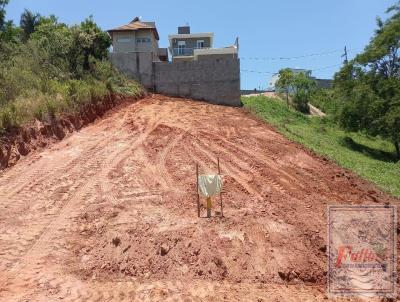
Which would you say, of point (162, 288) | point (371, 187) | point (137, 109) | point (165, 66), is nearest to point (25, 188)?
point (162, 288)

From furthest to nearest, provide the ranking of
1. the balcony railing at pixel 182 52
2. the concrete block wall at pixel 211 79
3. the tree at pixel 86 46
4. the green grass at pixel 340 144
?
the balcony railing at pixel 182 52 → the concrete block wall at pixel 211 79 → the tree at pixel 86 46 → the green grass at pixel 340 144

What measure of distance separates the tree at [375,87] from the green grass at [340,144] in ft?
3.67

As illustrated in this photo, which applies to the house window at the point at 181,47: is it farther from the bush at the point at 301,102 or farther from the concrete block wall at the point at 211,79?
the concrete block wall at the point at 211,79

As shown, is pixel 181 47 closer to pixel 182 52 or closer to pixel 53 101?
pixel 182 52

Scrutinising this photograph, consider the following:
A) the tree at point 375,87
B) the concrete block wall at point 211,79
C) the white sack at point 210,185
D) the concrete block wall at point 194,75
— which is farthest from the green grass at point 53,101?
the tree at point 375,87

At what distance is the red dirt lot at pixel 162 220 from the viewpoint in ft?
24.7

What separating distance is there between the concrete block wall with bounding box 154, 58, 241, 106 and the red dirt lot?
5.43 metres

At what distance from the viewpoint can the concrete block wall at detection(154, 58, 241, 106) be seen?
19500 millimetres

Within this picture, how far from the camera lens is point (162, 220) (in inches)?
361

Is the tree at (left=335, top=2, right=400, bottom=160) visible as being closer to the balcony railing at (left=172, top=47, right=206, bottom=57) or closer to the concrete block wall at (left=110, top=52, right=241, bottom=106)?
the concrete block wall at (left=110, top=52, right=241, bottom=106)

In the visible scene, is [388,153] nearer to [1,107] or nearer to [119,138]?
[119,138]

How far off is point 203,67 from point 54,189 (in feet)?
35.3

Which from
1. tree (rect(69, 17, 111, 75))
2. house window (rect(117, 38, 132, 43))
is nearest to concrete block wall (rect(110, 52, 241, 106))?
tree (rect(69, 17, 111, 75))

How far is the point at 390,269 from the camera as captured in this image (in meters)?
8.76
